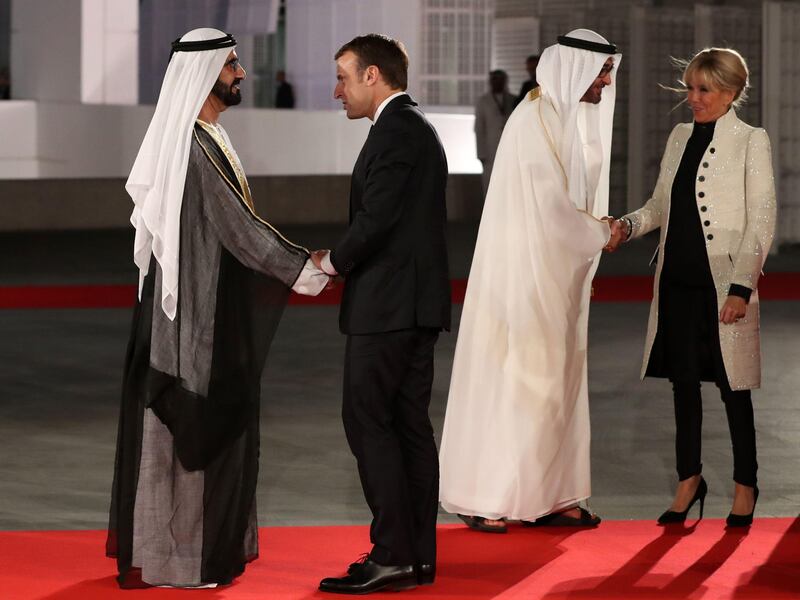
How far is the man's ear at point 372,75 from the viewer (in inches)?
161

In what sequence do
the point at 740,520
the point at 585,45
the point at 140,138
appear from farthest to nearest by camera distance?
the point at 140,138
the point at 740,520
the point at 585,45

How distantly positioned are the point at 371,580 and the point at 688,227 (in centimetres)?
160

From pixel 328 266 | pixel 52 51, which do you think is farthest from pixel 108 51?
pixel 328 266

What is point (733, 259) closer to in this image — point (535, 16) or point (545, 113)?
point (545, 113)

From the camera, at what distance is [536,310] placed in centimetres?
481

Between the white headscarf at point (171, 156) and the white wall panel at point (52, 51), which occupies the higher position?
the white wall panel at point (52, 51)

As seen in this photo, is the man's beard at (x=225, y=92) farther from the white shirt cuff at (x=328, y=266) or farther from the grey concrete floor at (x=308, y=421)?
the grey concrete floor at (x=308, y=421)

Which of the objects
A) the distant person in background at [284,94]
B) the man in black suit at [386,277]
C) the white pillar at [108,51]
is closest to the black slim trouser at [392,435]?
the man in black suit at [386,277]

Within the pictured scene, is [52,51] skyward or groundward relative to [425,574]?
skyward

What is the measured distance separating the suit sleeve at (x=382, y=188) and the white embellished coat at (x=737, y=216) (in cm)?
126

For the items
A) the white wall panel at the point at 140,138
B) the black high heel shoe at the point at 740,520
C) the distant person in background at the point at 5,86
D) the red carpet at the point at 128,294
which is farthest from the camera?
the distant person in background at the point at 5,86

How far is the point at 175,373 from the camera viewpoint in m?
4.16

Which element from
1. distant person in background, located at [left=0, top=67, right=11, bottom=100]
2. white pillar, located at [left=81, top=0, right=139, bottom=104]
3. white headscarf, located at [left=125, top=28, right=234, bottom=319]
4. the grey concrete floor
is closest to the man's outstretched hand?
the grey concrete floor

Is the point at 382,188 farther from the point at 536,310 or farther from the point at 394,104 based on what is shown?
the point at 536,310
